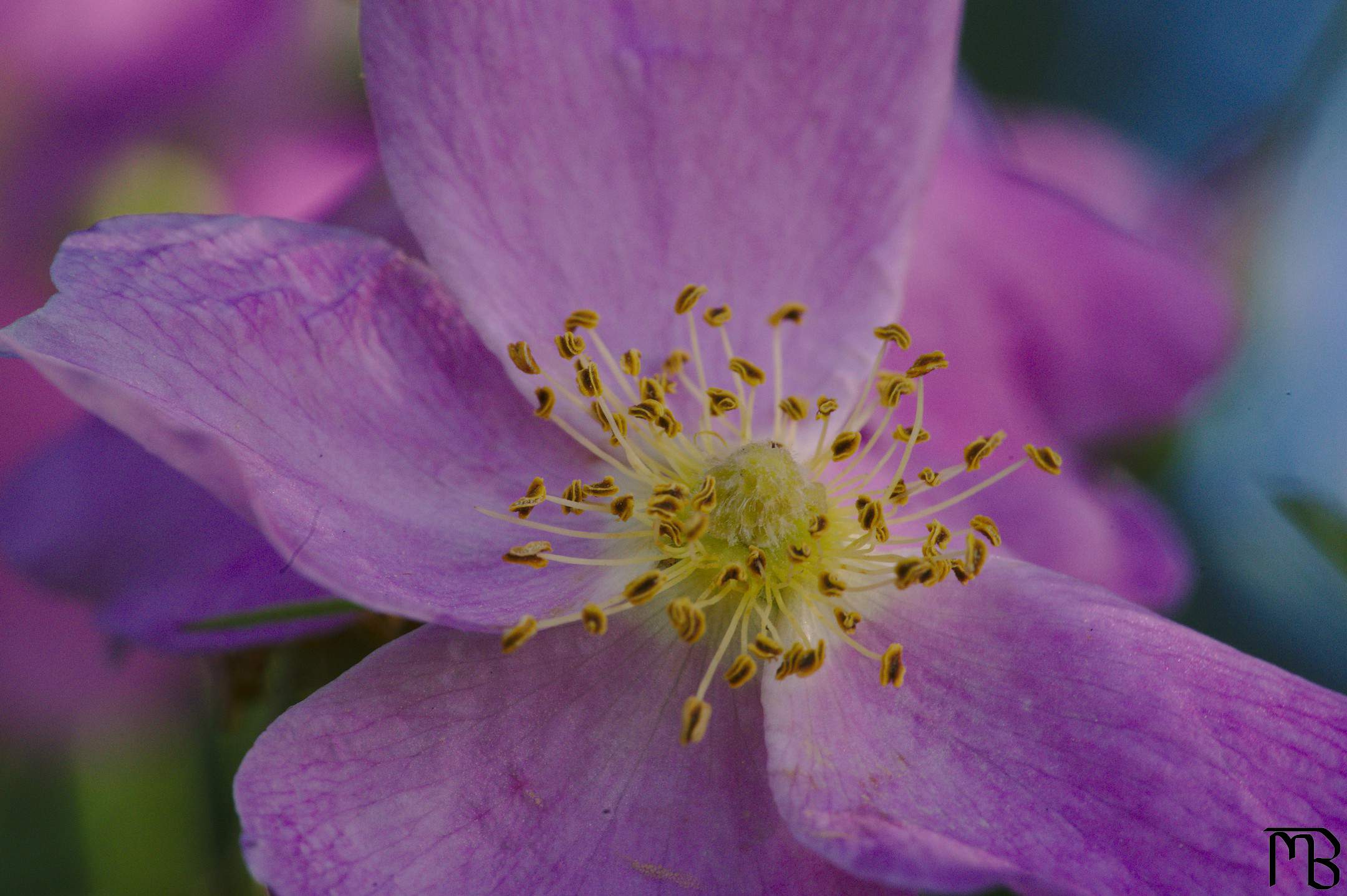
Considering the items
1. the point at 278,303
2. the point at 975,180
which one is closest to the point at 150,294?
the point at 278,303

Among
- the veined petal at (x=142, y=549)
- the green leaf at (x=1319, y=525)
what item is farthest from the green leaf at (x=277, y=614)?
the green leaf at (x=1319, y=525)

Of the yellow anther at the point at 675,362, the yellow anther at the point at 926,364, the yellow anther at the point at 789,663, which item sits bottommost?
the yellow anther at the point at 789,663

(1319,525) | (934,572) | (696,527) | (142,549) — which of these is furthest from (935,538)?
(142,549)

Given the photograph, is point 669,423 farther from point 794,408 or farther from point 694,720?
point 694,720

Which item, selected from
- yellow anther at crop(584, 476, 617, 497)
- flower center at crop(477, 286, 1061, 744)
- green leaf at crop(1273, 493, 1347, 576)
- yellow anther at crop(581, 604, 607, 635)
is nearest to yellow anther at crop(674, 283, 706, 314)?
flower center at crop(477, 286, 1061, 744)

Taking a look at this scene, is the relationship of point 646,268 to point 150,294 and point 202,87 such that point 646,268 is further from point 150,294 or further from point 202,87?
point 202,87

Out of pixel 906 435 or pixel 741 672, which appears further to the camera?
pixel 906 435

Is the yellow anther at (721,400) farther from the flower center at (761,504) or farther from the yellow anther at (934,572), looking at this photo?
the yellow anther at (934,572)

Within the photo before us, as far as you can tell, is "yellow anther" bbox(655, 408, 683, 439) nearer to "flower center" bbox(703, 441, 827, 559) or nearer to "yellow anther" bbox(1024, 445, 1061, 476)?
"flower center" bbox(703, 441, 827, 559)
